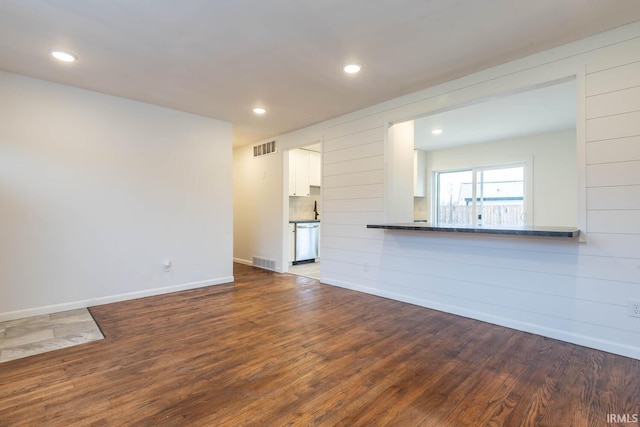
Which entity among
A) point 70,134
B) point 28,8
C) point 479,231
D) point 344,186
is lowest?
point 479,231

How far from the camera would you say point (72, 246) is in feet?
11.6

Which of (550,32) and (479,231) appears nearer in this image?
(550,32)

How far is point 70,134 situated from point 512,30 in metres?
4.57

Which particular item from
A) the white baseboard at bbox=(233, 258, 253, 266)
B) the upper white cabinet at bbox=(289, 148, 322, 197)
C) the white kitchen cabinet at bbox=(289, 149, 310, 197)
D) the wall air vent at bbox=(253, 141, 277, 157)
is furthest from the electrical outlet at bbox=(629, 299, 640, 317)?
the white baseboard at bbox=(233, 258, 253, 266)

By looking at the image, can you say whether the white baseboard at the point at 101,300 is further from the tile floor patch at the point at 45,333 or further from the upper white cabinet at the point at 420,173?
the upper white cabinet at the point at 420,173

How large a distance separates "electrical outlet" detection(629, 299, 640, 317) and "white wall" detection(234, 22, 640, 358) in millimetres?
33

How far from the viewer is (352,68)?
10.1 ft

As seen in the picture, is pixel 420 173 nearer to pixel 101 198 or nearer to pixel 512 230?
pixel 512 230

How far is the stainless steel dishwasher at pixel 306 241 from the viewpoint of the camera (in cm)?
619

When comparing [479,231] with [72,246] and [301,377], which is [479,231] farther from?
[72,246]

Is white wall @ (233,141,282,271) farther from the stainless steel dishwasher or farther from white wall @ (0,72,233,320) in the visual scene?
white wall @ (0,72,233,320)

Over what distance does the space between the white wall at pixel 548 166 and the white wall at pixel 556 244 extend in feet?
10.9

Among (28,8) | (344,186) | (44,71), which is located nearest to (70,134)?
(44,71)

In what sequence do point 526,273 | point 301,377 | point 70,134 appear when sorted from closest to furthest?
point 301,377 → point 526,273 → point 70,134
